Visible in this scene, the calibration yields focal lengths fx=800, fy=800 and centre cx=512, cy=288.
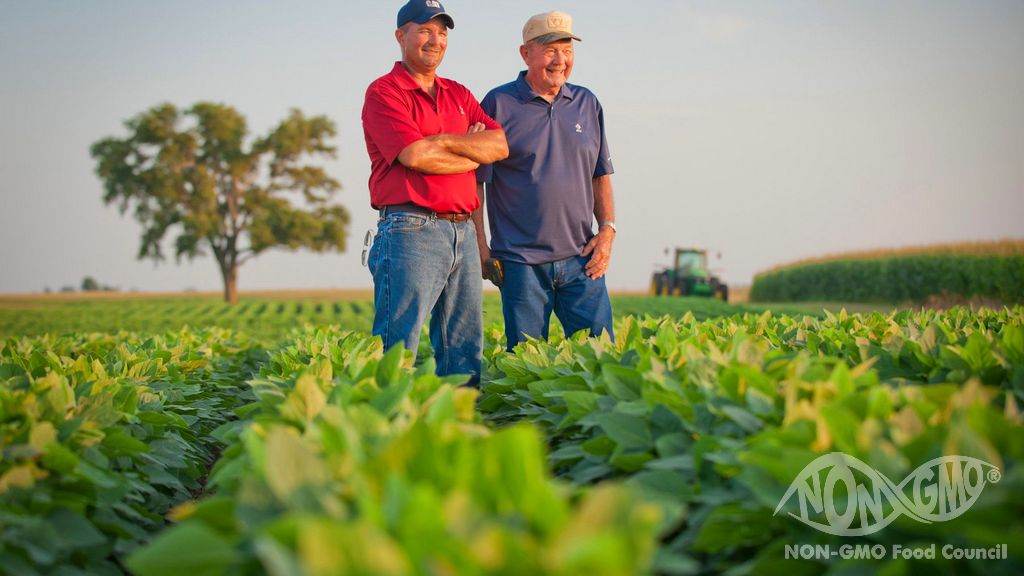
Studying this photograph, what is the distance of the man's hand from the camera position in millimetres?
5430

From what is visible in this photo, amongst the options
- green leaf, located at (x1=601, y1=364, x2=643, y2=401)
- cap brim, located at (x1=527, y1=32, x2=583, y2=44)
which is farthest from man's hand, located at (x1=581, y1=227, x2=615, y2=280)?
green leaf, located at (x1=601, y1=364, x2=643, y2=401)

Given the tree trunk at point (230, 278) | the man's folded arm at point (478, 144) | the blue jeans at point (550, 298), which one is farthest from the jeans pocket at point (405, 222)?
the tree trunk at point (230, 278)

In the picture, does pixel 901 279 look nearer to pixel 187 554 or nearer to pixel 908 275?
pixel 908 275

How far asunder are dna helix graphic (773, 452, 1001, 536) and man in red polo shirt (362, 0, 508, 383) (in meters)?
2.73

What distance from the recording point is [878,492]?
6.07ft

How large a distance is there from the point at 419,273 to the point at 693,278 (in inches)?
1028

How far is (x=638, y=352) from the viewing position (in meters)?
3.42

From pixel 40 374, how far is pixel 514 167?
3.06m

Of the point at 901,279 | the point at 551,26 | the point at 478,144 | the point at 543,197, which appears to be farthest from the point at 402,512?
the point at 901,279

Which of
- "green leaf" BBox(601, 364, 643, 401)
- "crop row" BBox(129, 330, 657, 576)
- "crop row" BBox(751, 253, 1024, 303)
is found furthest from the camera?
"crop row" BBox(751, 253, 1024, 303)

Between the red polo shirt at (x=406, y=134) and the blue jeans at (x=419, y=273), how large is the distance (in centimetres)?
12

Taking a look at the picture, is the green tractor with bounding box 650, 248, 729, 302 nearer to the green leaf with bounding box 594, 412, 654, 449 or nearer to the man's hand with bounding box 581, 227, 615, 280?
the man's hand with bounding box 581, 227, 615, 280

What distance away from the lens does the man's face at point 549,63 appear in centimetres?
515

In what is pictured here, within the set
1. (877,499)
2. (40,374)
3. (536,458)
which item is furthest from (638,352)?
(40,374)
